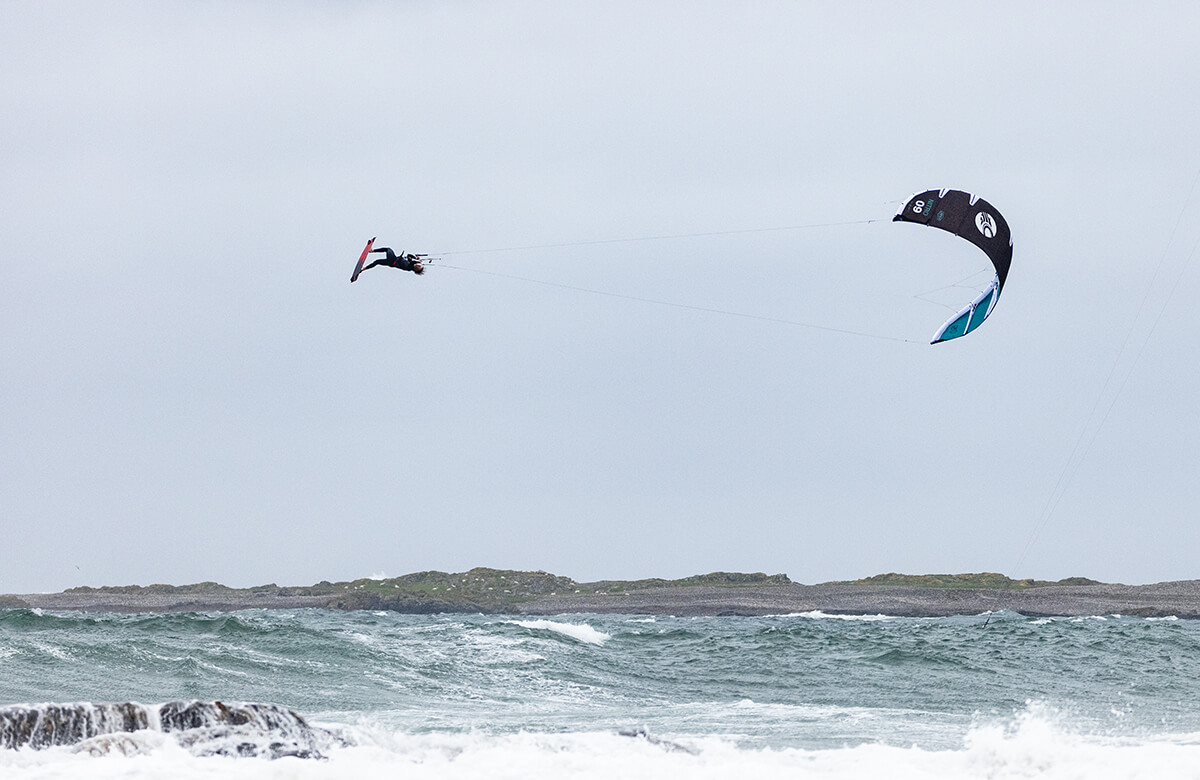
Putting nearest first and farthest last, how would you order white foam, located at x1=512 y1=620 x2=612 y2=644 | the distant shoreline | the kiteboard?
the kiteboard < white foam, located at x1=512 y1=620 x2=612 y2=644 < the distant shoreline

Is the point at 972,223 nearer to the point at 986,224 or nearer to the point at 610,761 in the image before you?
the point at 986,224

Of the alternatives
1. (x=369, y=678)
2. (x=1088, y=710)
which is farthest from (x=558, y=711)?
(x=1088, y=710)

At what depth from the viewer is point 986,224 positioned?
21672 millimetres

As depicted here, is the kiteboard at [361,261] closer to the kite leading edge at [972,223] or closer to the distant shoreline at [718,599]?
the kite leading edge at [972,223]

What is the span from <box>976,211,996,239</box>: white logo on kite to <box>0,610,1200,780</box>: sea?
804 centimetres

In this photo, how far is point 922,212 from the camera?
72.7 ft

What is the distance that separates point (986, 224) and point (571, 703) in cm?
1107

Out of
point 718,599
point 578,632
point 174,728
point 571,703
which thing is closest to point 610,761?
point 174,728

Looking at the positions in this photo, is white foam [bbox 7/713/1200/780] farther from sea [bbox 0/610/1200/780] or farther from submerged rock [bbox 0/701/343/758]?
submerged rock [bbox 0/701/343/758]

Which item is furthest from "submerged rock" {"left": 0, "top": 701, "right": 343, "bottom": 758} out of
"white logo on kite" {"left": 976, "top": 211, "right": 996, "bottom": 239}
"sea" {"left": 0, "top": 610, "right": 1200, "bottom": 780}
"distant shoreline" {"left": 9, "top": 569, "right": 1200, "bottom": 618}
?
"distant shoreline" {"left": 9, "top": 569, "right": 1200, "bottom": 618}

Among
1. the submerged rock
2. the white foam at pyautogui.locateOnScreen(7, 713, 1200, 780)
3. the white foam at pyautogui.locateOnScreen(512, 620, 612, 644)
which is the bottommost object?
the white foam at pyautogui.locateOnScreen(7, 713, 1200, 780)

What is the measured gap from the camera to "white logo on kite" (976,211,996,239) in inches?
851

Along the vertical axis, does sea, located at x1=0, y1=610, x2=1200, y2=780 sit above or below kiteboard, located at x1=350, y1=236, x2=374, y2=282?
below

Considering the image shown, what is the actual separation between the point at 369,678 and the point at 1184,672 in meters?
16.7
